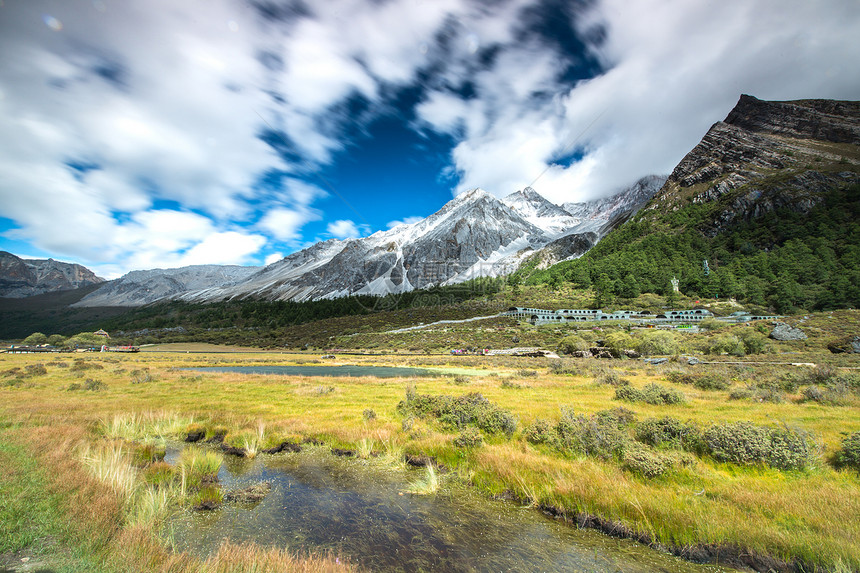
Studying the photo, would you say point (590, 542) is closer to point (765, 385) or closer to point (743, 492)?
point (743, 492)

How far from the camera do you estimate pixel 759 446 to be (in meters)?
9.98

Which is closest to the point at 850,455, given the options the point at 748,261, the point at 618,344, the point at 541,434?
the point at 541,434

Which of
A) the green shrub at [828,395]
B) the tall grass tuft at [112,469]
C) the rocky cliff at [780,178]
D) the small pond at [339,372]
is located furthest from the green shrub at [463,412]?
the rocky cliff at [780,178]

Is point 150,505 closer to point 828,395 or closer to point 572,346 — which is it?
point 828,395

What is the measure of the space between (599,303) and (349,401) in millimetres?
125424

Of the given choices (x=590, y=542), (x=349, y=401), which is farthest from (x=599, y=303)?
(x=590, y=542)

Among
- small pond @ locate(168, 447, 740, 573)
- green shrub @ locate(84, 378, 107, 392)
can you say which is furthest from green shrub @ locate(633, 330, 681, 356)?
green shrub @ locate(84, 378, 107, 392)

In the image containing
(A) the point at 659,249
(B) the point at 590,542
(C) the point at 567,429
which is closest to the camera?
(B) the point at 590,542

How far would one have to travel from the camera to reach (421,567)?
22.1 feet

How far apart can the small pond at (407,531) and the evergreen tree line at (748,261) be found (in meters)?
133

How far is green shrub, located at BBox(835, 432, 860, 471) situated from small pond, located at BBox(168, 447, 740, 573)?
6570mm

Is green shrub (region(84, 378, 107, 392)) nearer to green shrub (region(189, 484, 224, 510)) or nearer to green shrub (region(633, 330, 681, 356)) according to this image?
green shrub (region(189, 484, 224, 510))

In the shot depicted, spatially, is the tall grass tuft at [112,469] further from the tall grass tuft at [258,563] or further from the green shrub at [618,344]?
the green shrub at [618,344]

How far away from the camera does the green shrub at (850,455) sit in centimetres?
904
